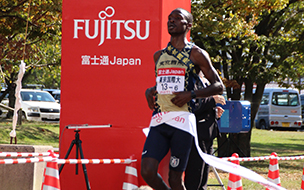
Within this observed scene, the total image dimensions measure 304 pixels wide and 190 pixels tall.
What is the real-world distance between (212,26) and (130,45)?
5193mm

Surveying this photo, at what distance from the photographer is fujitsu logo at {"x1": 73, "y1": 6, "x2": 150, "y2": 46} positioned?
6062mm

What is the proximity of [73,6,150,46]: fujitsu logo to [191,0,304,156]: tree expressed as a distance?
5.06 m

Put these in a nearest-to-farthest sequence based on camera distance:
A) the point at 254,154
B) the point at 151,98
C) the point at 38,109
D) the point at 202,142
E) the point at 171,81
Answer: the point at 171,81
the point at 151,98
the point at 202,142
the point at 254,154
the point at 38,109

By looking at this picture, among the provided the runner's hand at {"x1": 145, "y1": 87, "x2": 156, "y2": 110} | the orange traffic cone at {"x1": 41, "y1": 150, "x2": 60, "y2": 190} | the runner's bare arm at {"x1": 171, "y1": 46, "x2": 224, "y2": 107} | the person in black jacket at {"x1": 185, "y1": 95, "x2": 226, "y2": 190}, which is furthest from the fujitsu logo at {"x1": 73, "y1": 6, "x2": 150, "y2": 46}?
the orange traffic cone at {"x1": 41, "y1": 150, "x2": 60, "y2": 190}

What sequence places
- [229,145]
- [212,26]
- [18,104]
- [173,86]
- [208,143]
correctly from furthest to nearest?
[229,145]
[212,26]
[18,104]
[208,143]
[173,86]

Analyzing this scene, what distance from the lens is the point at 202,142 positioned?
493cm

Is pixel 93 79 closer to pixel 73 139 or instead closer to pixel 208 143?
pixel 73 139

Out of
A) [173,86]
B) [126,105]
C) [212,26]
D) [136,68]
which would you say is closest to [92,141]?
[126,105]

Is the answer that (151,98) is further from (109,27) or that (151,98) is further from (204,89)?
(109,27)

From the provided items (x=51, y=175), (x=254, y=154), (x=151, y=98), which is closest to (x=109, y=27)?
(x=151, y=98)

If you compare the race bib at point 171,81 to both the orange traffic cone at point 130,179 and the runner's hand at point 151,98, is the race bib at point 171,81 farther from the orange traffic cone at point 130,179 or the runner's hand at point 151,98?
the orange traffic cone at point 130,179

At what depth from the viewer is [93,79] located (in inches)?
241

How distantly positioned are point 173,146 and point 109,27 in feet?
8.15

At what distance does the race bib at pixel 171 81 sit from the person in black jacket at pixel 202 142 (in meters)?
0.64
